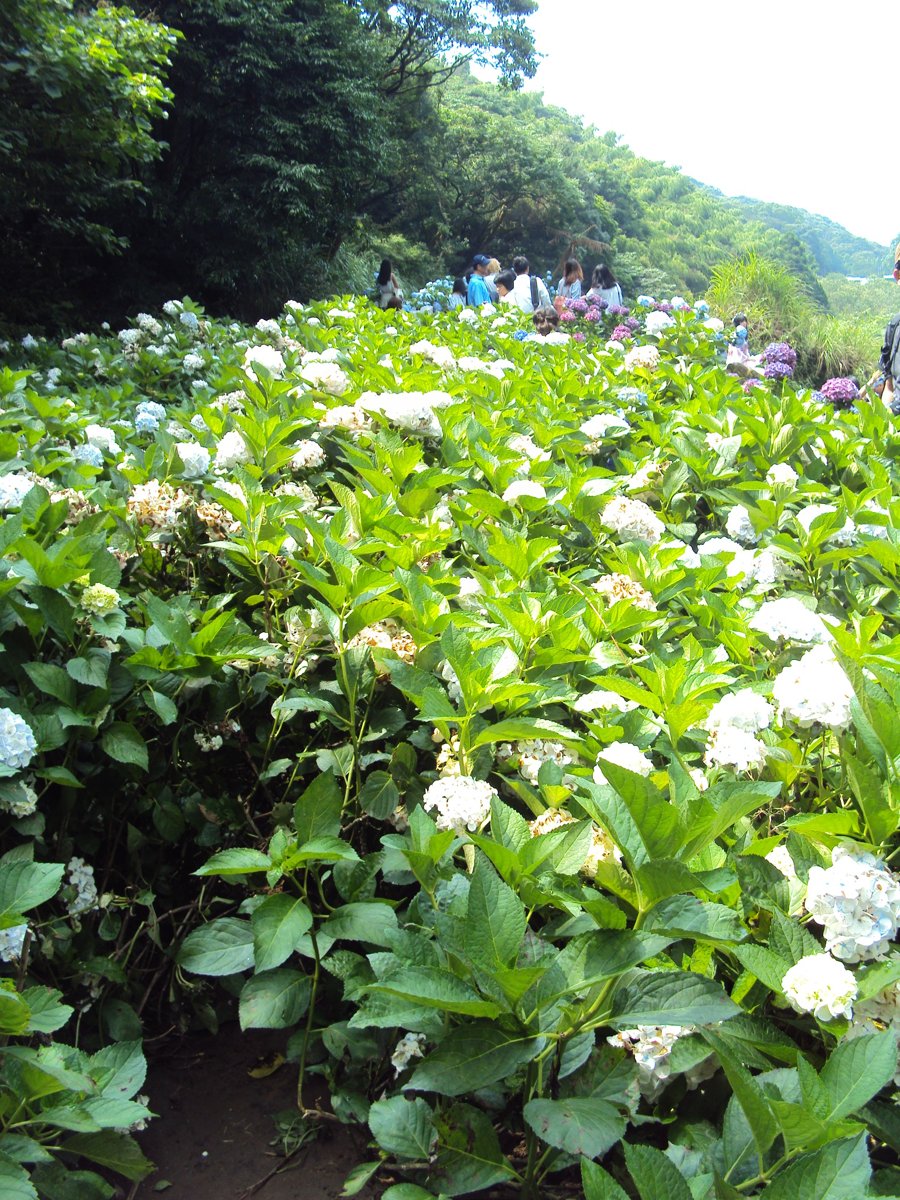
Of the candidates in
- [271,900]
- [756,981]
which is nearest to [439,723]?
[271,900]

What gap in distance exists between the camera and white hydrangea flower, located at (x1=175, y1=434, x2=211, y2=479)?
2.12 metres

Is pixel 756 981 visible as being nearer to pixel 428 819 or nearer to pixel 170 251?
pixel 428 819

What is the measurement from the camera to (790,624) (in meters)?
1.66

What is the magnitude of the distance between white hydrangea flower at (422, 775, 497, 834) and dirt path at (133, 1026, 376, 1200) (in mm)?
494

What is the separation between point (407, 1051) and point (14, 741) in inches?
27.6

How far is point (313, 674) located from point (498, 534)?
1.63 feet

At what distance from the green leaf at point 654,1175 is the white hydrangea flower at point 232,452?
5.82ft

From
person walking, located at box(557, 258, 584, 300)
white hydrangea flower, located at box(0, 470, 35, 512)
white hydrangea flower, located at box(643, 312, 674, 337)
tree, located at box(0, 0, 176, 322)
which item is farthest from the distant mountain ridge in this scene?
white hydrangea flower, located at box(0, 470, 35, 512)

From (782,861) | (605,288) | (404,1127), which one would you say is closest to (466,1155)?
(404,1127)

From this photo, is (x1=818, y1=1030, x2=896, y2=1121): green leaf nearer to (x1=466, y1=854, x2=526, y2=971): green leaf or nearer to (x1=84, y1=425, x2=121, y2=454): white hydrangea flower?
(x1=466, y1=854, x2=526, y2=971): green leaf

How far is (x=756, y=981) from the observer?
1.07m

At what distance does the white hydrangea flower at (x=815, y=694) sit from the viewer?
128 cm

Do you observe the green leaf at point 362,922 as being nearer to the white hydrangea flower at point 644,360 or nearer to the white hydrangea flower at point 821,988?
the white hydrangea flower at point 821,988

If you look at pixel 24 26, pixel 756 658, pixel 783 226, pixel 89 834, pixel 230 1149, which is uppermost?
pixel 783 226
